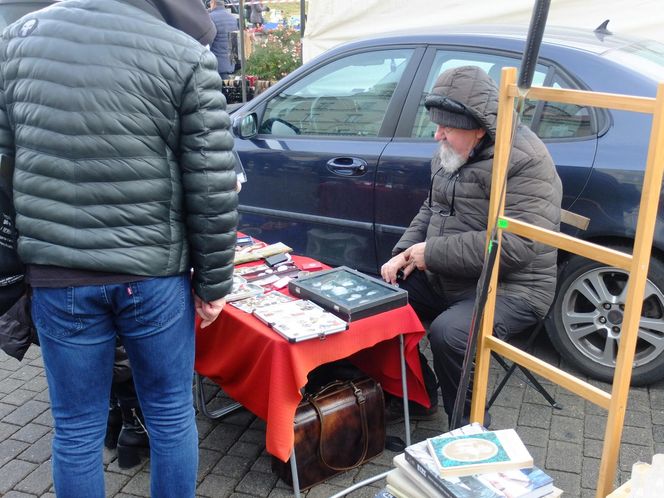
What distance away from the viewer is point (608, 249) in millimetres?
1838

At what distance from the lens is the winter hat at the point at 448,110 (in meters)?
2.67

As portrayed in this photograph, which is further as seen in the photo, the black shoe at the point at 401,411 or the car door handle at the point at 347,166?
the car door handle at the point at 347,166

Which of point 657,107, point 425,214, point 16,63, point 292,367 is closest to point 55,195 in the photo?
point 16,63

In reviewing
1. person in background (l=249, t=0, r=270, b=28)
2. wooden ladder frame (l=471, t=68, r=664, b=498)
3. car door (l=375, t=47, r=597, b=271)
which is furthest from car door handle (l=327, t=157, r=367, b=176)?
person in background (l=249, t=0, r=270, b=28)

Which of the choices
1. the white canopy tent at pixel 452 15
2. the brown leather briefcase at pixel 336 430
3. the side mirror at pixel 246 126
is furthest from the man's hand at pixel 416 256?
the white canopy tent at pixel 452 15

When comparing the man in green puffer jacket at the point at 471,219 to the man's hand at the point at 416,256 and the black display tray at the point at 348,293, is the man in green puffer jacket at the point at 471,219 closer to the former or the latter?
the man's hand at the point at 416,256

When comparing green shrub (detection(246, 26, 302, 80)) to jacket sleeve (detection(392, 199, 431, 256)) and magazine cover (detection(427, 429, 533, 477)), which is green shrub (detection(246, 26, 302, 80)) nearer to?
jacket sleeve (detection(392, 199, 431, 256))

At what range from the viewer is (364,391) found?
2812mm

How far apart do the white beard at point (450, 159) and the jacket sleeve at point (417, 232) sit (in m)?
0.37

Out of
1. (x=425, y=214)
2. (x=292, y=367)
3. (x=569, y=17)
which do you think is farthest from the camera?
(x=569, y=17)

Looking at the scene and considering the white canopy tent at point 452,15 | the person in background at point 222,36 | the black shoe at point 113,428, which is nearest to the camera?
the black shoe at point 113,428

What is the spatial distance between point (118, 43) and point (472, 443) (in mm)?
1408

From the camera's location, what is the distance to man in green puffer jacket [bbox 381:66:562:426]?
267 cm

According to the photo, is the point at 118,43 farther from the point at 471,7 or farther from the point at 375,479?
the point at 471,7
